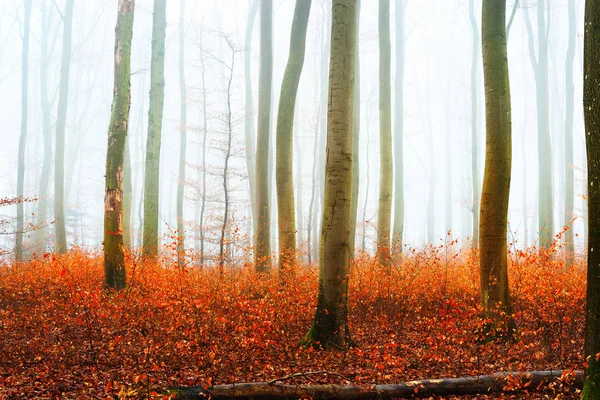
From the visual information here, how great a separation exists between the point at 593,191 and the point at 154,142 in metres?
11.7

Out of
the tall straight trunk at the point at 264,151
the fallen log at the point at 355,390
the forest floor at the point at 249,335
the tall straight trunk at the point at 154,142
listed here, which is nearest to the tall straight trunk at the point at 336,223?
the forest floor at the point at 249,335

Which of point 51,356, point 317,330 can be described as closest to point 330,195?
point 317,330

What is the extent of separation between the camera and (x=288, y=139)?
32.4 ft

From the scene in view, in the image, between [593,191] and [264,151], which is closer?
[593,191]

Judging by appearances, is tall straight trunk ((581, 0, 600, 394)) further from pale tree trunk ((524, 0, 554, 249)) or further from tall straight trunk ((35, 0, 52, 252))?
tall straight trunk ((35, 0, 52, 252))

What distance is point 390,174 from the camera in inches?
462

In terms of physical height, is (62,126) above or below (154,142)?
above

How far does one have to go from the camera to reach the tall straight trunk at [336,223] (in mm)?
5516

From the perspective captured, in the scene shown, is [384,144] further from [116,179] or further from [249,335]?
[249,335]

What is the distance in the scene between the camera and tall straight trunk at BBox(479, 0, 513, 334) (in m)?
5.88

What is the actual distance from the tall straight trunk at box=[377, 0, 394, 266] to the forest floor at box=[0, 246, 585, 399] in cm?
244

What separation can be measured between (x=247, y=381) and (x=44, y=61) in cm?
2417

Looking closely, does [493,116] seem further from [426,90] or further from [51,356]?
[426,90]

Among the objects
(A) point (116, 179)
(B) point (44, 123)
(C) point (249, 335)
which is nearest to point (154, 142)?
(A) point (116, 179)
